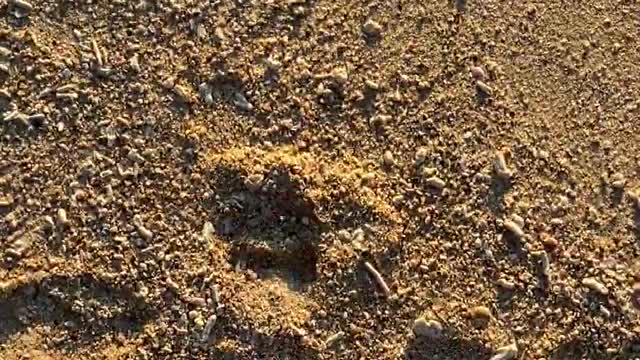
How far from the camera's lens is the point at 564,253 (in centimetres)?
211

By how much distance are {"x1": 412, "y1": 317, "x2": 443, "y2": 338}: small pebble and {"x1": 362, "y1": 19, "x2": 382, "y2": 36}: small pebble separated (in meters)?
0.60

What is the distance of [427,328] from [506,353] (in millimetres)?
169

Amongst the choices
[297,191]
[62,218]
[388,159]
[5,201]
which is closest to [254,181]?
[297,191]

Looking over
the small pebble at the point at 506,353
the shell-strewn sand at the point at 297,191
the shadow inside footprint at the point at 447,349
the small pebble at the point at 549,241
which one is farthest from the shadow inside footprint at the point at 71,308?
the small pebble at the point at 549,241

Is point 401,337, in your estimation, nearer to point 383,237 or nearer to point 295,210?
point 383,237

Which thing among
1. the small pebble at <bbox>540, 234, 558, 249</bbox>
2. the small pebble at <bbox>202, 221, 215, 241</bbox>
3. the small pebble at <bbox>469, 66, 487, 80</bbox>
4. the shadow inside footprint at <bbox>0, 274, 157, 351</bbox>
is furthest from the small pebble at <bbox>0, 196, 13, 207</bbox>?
the small pebble at <bbox>540, 234, 558, 249</bbox>

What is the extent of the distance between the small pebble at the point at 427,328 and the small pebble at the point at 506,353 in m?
0.12

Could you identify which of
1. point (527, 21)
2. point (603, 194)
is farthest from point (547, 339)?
point (527, 21)

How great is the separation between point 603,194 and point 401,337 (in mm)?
521

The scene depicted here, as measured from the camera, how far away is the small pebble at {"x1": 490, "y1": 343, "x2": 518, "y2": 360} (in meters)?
2.08

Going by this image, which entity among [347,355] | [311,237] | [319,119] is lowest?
[347,355]

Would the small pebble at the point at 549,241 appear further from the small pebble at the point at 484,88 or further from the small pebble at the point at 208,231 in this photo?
the small pebble at the point at 208,231

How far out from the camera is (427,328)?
2076 millimetres

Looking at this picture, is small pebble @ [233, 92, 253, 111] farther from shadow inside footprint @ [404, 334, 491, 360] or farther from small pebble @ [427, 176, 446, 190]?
shadow inside footprint @ [404, 334, 491, 360]
